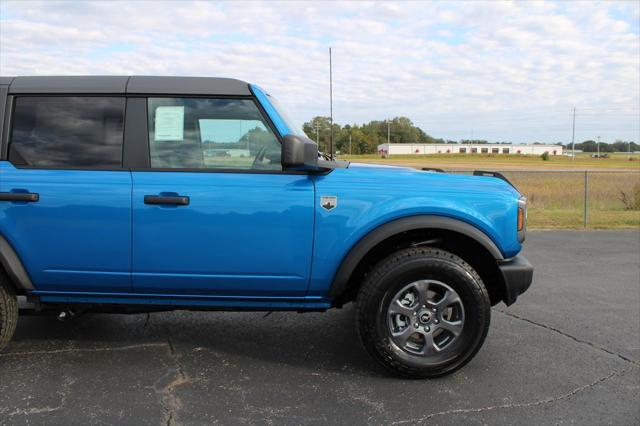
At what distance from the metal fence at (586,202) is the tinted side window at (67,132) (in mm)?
9306

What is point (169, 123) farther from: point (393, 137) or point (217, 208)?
point (393, 137)

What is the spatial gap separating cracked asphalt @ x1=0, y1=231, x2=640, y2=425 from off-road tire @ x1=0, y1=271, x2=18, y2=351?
0.25 metres

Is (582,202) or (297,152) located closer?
(297,152)

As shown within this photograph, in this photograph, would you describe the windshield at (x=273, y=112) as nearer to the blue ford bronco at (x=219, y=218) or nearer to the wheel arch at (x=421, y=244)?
the blue ford bronco at (x=219, y=218)

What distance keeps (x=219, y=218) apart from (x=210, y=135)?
1.86 ft

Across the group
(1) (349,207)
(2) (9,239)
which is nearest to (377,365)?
(1) (349,207)

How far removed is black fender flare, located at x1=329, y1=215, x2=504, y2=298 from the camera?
3.38 meters

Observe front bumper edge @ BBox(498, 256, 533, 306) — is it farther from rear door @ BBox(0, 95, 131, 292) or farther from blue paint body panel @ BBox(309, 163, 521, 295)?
rear door @ BBox(0, 95, 131, 292)

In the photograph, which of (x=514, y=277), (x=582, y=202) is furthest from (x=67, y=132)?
(x=582, y=202)

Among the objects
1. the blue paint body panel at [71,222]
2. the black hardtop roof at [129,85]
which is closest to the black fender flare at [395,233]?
the black hardtop roof at [129,85]

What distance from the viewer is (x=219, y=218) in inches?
131

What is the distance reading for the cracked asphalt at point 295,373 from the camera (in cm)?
305

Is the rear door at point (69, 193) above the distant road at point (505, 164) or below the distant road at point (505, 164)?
below

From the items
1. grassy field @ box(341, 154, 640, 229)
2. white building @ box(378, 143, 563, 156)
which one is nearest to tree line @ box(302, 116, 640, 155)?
white building @ box(378, 143, 563, 156)
